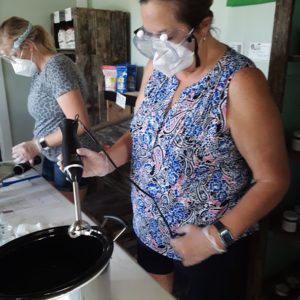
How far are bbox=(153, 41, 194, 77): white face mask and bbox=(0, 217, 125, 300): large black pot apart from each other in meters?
0.45

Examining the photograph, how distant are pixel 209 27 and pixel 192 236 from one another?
1.69 ft

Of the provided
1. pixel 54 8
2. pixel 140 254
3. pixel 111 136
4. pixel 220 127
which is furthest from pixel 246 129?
pixel 54 8

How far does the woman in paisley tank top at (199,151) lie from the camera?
753 millimetres

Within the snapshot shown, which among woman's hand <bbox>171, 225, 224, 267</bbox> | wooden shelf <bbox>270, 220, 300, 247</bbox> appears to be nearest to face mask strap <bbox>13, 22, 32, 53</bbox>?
woman's hand <bbox>171, 225, 224, 267</bbox>

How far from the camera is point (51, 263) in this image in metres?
0.68

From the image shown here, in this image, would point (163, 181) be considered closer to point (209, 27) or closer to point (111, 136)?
point (209, 27)

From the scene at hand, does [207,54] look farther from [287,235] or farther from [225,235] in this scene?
[287,235]

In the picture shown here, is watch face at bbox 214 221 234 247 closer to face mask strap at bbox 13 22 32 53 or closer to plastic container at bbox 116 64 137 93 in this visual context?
face mask strap at bbox 13 22 32 53

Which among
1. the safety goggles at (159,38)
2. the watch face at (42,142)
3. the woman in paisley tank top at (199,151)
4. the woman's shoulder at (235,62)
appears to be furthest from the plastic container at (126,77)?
the woman's shoulder at (235,62)

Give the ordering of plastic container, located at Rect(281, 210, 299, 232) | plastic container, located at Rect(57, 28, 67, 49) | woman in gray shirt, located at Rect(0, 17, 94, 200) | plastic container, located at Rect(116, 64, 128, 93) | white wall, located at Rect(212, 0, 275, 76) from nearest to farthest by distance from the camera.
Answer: plastic container, located at Rect(281, 210, 299, 232) < woman in gray shirt, located at Rect(0, 17, 94, 200) < white wall, located at Rect(212, 0, 275, 76) < plastic container, located at Rect(116, 64, 128, 93) < plastic container, located at Rect(57, 28, 67, 49)

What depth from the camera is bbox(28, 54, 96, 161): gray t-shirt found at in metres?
1.38

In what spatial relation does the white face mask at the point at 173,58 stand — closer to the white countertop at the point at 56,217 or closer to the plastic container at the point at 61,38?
the white countertop at the point at 56,217

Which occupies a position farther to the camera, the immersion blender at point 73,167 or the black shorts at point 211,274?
the black shorts at point 211,274

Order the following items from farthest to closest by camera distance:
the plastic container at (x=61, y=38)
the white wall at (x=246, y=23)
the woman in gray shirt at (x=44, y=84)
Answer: the plastic container at (x=61, y=38)
the white wall at (x=246, y=23)
the woman in gray shirt at (x=44, y=84)
